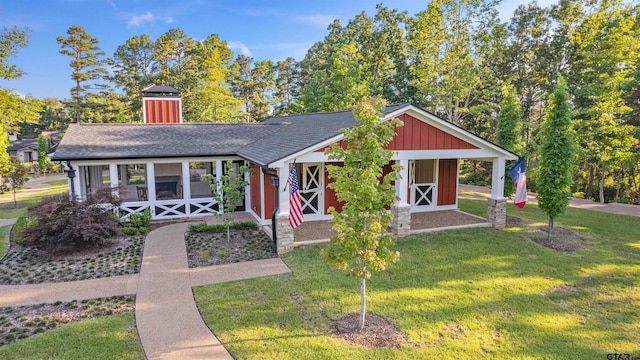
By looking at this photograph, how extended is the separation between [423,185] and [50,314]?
1203cm

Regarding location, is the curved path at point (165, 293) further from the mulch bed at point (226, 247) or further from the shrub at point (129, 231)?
the shrub at point (129, 231)

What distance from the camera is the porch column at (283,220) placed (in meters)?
9.48

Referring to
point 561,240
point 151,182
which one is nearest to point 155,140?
point 151,182

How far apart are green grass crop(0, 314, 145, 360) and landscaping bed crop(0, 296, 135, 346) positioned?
12.1 inches

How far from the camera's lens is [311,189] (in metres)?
12.5

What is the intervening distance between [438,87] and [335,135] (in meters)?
16.3

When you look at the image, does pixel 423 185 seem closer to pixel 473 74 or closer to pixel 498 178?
pixel 498 178

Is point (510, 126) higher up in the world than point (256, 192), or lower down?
higher up

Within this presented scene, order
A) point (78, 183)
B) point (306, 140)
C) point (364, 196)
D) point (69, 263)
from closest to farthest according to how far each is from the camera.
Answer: point (364, 196) < point (69, 263) < point (306, 140) < point (78, 183)

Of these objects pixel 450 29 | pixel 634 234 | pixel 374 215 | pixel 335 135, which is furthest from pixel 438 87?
pixel 374 215

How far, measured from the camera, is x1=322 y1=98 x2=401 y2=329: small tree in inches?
222

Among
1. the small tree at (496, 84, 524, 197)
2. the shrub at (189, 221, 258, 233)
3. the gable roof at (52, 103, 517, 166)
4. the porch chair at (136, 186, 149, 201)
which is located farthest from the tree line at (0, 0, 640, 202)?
the porch chair at (136, 186, 149, 201)

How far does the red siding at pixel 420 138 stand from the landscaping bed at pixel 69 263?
320 inches

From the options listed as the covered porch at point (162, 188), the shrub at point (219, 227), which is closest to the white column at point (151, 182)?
the covered porch at point (162, 188)
